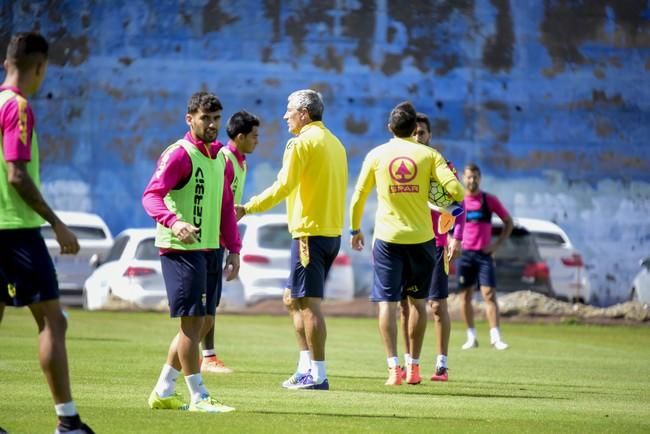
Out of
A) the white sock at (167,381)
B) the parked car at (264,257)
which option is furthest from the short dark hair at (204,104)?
the parked car at (264,257)

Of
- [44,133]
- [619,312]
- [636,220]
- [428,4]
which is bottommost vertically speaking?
[619,312]

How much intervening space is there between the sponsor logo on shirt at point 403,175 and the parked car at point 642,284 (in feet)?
59.8

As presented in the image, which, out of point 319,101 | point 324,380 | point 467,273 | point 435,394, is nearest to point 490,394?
point 435,394

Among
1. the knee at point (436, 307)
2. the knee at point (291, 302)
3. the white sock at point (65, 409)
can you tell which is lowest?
the white sock at point (65, 409)

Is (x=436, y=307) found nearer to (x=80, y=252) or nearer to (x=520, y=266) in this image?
(x=520, y=266)

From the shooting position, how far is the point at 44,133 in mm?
30500

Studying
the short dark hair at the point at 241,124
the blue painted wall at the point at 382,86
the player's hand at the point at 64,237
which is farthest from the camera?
the blue painted wall at the point at 382,86

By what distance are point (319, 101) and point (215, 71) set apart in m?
19.0

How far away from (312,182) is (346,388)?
71.8 inches

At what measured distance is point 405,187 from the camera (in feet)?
41.0

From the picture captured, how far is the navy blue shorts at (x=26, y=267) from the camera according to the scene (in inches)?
310

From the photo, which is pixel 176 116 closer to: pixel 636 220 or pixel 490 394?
pixel 636 220

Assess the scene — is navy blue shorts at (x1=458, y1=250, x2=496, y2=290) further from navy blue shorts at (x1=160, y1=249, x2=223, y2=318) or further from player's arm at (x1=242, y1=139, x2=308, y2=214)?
navy blue shorts at (x1=160, y1=249, x2=223, y2=318)

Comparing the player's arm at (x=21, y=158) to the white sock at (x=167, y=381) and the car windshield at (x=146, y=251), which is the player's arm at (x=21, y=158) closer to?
the white sock at (x=167, y=381)
